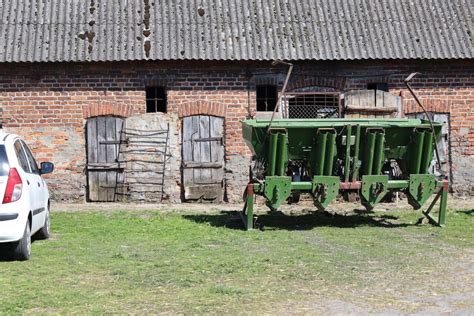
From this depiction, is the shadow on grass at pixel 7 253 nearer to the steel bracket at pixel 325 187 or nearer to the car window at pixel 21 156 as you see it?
the car window at pixel 21 156

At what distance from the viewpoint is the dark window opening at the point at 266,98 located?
17188 mm

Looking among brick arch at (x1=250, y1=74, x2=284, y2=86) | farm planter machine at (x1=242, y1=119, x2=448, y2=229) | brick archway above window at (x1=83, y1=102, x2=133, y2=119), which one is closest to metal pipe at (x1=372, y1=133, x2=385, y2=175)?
farm planter machine at (x1=242, y1=119, x2=448, y2=229)

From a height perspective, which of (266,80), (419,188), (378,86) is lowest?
(419,188)

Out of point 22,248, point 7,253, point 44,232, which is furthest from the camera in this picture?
point 44,232

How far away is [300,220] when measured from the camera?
Result: 13820mm

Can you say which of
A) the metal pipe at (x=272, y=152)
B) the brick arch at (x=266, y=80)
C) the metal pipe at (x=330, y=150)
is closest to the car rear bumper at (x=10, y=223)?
the metal pipe at (x=272, y=152)

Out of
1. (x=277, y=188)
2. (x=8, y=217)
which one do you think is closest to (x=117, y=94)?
(x=277, y=188)

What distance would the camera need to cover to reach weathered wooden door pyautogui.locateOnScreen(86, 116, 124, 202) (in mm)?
16781

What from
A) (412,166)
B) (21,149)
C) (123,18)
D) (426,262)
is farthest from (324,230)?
(123,18)

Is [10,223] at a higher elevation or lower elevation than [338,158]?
lower

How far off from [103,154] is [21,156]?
6798 mm

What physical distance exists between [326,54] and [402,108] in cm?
207

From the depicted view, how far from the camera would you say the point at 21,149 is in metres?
10.3

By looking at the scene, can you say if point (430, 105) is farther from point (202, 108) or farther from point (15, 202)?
point (15, 202)
